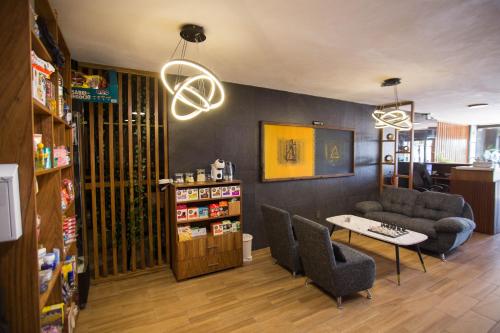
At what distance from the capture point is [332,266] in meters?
2.53

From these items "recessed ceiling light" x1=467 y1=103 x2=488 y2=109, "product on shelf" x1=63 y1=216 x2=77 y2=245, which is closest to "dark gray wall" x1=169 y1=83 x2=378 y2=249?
"product on shelf" x1=63 y1=216 x2=77 y2=245

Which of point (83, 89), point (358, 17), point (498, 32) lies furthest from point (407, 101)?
point (83, 89)

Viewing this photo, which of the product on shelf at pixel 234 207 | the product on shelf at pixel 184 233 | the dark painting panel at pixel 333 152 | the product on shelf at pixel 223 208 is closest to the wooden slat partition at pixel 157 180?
the product on shelf at pixel 184 233

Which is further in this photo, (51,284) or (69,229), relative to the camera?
(69,229)

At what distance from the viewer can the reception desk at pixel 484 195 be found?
190 inches

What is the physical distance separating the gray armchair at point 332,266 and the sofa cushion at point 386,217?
75.6 inches

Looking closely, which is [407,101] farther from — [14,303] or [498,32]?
[14,303]

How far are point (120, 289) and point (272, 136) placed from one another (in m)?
3.02

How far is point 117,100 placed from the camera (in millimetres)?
3062

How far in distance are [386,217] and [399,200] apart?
646mm

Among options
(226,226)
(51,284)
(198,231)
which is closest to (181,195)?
(198,231)

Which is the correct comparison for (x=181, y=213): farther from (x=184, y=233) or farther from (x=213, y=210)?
(x=213, y=210)

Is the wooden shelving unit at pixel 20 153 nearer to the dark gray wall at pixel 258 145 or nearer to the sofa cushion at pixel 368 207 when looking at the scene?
the dark gray wall at pixel 258 145

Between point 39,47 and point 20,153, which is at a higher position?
point 39,47
